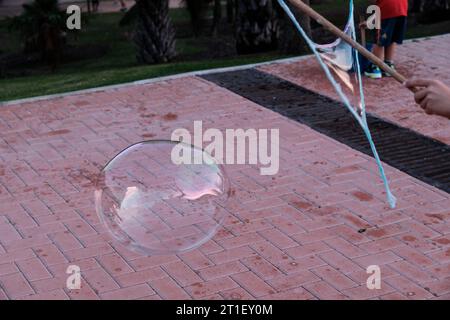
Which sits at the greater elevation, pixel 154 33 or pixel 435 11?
pixel 435 11

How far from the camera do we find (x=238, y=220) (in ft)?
20.6

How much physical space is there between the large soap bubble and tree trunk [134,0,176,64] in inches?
330

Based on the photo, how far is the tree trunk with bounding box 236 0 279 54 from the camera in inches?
524

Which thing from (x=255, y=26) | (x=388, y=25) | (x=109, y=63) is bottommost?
(x=109, y=63)

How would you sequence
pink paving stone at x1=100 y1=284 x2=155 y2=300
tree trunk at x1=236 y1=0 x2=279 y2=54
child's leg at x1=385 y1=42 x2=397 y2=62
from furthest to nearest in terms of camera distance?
1. tree trunk at x1=236 y1=0 x2=279 y2=54
2. child's leg at x1=385 y1=42 x2=397 y2=62
3. pink paving stone at x1=100 y1=284 x2=155 y2=300

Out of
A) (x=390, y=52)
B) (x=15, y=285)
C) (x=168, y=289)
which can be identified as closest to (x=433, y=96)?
(x=168, y=289)

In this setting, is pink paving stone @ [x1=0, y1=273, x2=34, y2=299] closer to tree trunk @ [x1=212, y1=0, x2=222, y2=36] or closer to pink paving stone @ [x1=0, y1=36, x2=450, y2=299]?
pink paving stone @ [x1=0, y1=36, x2=450, y2=299]

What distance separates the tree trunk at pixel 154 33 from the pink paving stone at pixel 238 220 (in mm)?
4929

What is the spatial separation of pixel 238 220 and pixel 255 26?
296 inches

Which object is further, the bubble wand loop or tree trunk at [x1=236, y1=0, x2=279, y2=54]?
tree trunk at [x1=236, y1=0, x2=279, y2=54]

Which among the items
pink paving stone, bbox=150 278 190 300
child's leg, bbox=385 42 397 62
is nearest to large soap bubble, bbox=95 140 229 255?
pink paving stone, bbox=150 278 190 300

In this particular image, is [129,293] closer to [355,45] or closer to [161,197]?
[161,197]

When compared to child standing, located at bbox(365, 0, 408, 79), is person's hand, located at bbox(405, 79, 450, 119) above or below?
above

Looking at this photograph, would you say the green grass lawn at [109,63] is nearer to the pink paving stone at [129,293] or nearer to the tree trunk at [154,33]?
the tree trunk at [154,33]
